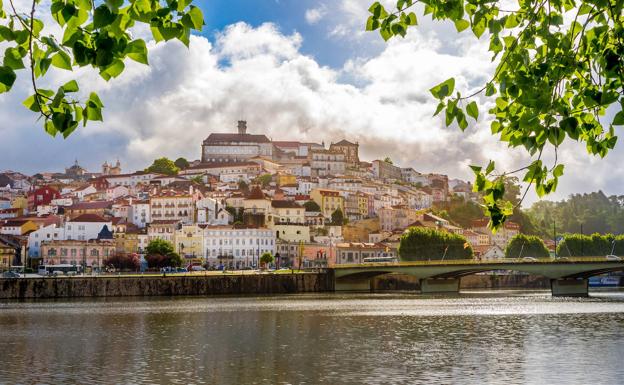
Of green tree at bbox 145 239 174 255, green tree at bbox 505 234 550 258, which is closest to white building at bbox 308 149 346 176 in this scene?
green tree at bbox 505 234 550 258

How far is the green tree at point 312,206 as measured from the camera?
126 meters

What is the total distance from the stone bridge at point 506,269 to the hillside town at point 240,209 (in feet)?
88.0

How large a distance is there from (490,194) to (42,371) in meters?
17.6

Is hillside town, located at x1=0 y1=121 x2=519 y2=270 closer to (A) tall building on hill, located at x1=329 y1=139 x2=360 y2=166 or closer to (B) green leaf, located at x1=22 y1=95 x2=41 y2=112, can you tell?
(A) tall building on hill, located at x1=329 y1=139 x2=360 y2=166

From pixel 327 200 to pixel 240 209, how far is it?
17635 millimetres

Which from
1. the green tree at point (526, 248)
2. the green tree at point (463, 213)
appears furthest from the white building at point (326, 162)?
the green tree at point (526, 248)

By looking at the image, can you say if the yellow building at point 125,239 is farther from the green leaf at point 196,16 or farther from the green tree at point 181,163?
the green leaf at point 196,16

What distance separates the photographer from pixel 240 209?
386 ft

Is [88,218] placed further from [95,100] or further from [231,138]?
[95,100]

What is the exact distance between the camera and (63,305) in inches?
2000

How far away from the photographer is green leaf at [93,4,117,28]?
386cm

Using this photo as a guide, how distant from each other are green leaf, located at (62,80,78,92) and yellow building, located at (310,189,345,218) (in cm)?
12381

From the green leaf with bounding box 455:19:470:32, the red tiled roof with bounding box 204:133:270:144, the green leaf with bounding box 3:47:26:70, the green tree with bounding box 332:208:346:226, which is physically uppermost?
the red tiled roof with bounding box 204:133:270:144

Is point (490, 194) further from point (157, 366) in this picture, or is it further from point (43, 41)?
point (157, 366)
